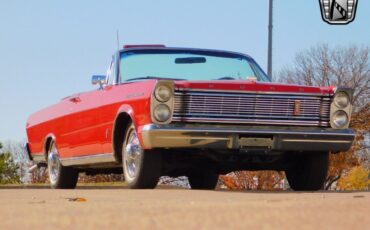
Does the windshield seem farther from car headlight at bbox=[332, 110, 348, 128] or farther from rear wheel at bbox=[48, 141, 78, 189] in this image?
rear wheel at bbox=[48, 141, 78, 189]

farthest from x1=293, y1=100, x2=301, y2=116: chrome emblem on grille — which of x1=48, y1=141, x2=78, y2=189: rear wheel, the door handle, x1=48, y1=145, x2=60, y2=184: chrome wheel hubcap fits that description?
x1=48, y1=145, x2=60, y2=184: chrome wheel hubcap

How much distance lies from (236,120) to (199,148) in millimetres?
482

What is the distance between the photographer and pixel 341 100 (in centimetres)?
939

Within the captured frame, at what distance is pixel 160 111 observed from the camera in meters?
8.70

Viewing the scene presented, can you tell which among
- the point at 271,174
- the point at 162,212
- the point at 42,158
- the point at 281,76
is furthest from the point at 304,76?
the point at 162,212

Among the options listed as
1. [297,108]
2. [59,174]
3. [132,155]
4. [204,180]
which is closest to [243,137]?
[297,108]

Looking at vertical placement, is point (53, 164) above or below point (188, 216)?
below

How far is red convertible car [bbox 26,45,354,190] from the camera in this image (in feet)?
28.5

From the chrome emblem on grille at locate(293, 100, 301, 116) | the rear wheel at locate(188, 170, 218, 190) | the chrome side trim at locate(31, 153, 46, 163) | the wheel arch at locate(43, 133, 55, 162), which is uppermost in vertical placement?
the chrome emblem on grille at locate(293, 100, 301, 116)

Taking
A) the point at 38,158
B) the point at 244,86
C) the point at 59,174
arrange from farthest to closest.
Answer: the point at 38,158, the point at 59,174, the point at 244,86

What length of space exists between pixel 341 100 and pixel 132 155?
228 cm

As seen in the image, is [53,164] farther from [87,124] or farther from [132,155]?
[132,155]

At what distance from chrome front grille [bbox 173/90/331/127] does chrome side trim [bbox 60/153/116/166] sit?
126 cm

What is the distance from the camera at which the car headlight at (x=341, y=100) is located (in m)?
9.38
